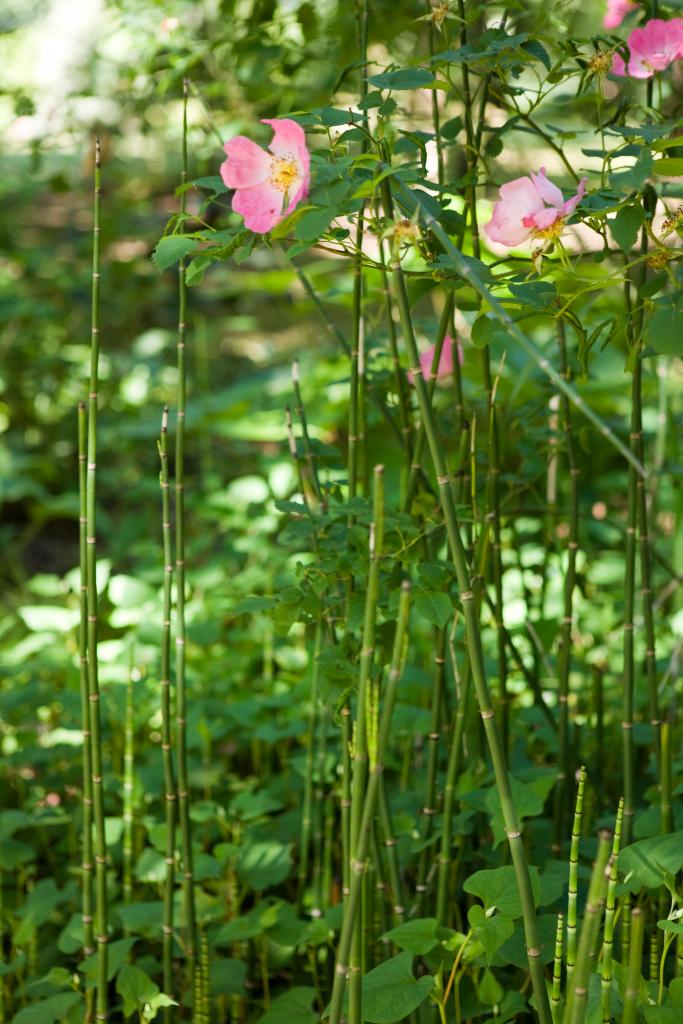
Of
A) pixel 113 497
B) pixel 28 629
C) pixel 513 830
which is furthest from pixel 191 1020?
pixel 113 497

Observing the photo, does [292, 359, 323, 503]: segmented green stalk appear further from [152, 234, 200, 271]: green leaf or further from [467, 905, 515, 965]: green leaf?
[467, 905, 515, 965]: green leaf

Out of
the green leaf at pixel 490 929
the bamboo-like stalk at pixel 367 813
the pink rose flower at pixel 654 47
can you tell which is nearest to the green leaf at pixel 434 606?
the bamboo-like stalk at pixel 367 813

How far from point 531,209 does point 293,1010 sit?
2.25ft

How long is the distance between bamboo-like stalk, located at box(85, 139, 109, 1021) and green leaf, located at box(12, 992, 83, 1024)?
0.09 ft

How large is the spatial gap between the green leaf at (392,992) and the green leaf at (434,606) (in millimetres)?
257

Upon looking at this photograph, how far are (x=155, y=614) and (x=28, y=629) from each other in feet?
1.75

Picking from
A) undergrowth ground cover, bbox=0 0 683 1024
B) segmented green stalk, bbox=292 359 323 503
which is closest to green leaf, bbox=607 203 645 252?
undergrowth ground cover, bbox=0 0 683 1024

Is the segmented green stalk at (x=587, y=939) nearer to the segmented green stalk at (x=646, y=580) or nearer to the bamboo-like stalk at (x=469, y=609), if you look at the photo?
the bamboo-like stalk at (x=469, y=609)

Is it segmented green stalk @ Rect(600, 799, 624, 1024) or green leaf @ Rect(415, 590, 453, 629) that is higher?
green leaf @ Rect(415, 590, 453, 629)

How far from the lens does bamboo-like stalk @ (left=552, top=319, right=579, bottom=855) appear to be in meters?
1.06

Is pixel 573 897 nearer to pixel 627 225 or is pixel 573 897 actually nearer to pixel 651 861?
pixel 651 861

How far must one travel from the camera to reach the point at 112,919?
45.3 inches

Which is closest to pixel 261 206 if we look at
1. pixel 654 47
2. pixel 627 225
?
pixel 627 225

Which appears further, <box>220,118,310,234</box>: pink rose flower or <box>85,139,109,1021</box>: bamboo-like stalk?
<box>85,139,109,1021</box>: bamboo-like stalk
